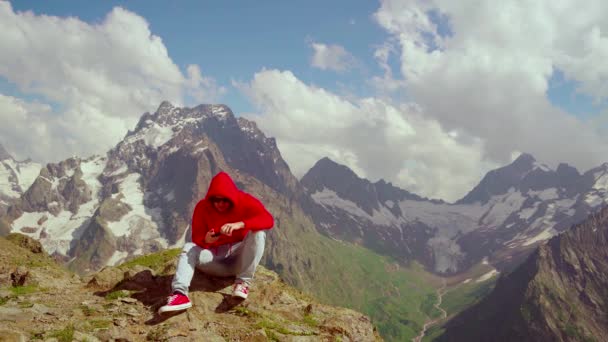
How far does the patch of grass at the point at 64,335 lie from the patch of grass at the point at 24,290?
18.1 ft

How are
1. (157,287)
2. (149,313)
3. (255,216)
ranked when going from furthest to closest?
(157,287)
(255,216)
(149,313)

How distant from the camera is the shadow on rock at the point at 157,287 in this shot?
43.3 feet

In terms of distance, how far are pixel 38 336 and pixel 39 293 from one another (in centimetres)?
550

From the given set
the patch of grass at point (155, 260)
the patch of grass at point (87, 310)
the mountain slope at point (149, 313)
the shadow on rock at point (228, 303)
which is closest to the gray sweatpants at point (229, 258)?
the shadow on rock at point (228, 303)

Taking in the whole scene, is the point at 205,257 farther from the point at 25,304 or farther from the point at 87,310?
the point at 25,304

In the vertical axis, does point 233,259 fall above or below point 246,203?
below

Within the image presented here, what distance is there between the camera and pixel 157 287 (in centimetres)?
1533

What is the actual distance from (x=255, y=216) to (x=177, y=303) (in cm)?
349

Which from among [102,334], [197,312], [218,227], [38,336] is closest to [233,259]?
[218,227]

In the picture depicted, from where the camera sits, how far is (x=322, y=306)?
55.3 ft

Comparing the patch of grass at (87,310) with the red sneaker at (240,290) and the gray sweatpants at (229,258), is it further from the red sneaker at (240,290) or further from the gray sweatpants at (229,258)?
the red sneaker at (240,290)

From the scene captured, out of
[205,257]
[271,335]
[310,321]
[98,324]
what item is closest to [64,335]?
[98,324]

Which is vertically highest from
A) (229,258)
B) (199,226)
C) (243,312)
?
(199,226)

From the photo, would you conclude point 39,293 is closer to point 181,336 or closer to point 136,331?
point 136,331
